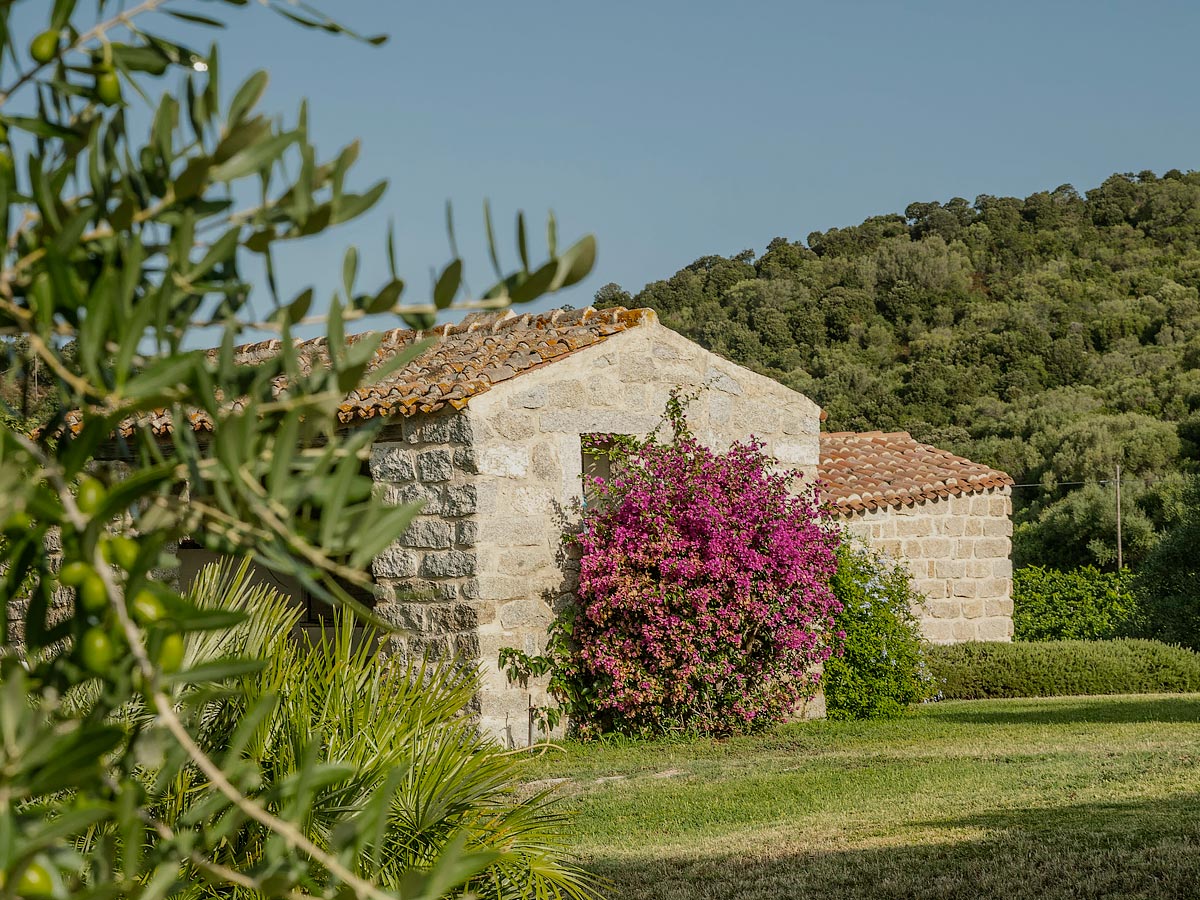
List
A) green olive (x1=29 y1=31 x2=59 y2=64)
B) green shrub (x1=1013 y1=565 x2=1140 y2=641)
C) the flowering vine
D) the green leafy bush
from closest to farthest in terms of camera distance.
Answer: green olive (x1=29 y1=31 x2=59 y2=64)
the green leafy bush
the flowering vine
green shrub (x1=1013 y1=565 x2=1140 y2=641)

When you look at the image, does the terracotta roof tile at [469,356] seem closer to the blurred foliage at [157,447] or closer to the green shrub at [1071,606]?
the blurred foliage at [157,447]

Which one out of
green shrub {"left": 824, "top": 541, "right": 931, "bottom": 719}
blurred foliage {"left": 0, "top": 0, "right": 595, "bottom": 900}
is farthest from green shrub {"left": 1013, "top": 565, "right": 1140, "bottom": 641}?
blurred foliage {"left": 0, "top": 0, "right": 595, "bottom": 900}

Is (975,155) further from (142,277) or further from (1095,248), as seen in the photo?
(142,277)

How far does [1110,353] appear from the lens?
1136 inches

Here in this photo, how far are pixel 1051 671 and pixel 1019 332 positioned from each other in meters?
17.0

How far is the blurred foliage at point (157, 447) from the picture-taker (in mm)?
833

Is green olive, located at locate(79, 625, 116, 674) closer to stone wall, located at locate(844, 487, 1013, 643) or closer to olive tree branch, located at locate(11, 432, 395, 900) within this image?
olive tree branch, located at locate(11, 432, 395, 900)

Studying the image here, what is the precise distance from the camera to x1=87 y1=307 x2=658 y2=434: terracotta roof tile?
357 inches

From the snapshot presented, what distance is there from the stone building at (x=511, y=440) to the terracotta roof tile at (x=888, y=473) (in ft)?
7.68

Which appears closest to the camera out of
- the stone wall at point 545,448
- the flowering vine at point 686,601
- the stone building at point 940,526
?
the stone wall at point 545,448

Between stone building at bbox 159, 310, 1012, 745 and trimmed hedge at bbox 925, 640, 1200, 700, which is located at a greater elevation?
stone building at bbox 159, 310, 1012, 745

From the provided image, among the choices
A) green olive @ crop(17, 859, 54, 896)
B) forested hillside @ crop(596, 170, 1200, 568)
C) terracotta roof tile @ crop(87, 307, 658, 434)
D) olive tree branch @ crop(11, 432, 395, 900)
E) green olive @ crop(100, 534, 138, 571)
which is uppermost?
forested hillside @ crop(596, 170, 1200, 568)

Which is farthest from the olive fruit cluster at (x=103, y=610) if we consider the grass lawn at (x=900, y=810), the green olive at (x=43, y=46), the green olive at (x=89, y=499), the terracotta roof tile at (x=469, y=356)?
the terracotta roof tile at (x=469, y=356)

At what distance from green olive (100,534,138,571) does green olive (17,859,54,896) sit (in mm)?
208
